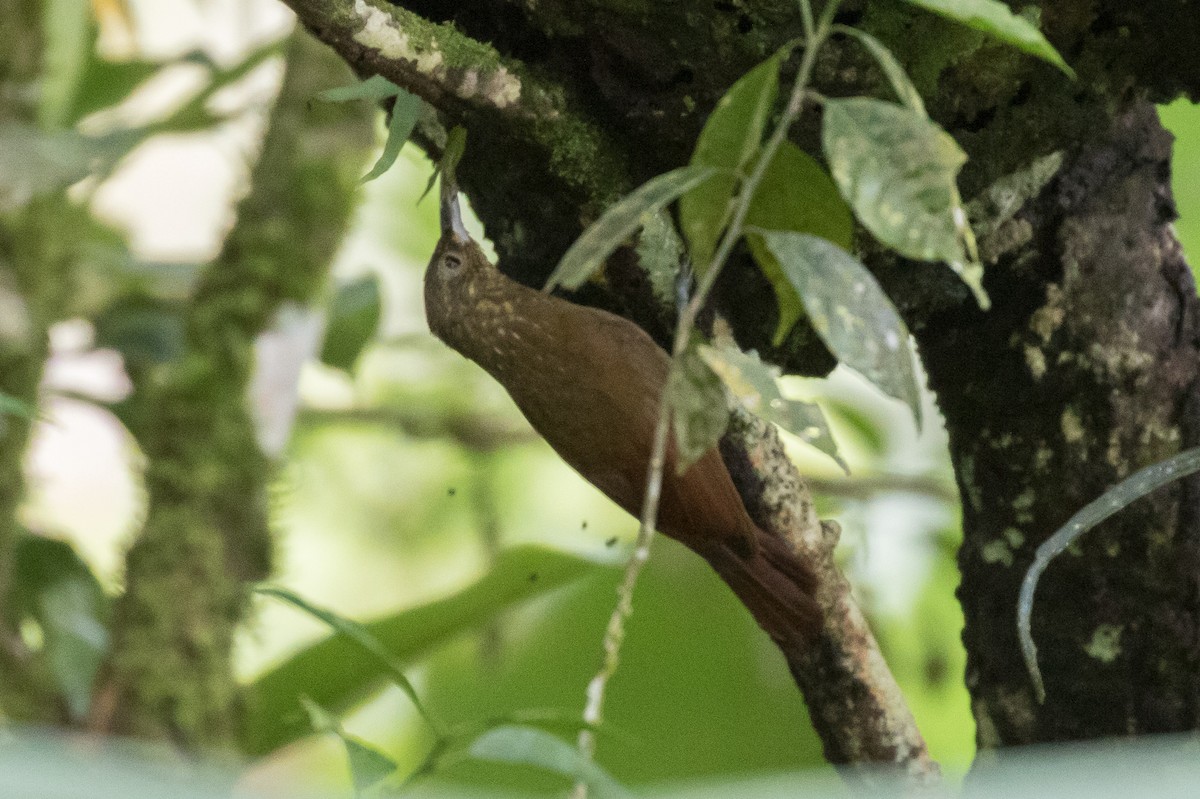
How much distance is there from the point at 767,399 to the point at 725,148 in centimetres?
14

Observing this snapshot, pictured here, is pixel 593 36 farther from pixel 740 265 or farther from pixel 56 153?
pixel 56 153

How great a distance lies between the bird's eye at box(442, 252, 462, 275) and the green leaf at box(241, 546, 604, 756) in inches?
15.8

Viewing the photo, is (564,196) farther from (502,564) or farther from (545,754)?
(502,564)

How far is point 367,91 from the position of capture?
0.88 metres

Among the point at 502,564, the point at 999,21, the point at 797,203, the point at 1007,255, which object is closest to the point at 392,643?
the point at 502,564

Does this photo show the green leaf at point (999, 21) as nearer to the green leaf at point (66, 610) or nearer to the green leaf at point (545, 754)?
the green leaf at point (545, 754)

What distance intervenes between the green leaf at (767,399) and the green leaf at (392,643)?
816mm

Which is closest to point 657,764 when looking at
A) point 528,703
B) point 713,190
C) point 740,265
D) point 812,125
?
point 528,703

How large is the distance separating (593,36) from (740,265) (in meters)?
0.23

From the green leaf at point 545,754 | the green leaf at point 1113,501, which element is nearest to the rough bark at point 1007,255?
the green leaf at point 1113,501

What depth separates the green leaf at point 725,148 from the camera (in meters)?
0.65

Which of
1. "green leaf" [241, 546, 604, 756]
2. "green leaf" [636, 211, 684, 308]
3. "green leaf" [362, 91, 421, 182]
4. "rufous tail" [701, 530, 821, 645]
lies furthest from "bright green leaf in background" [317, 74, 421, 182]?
"green leaf" [241, 546, 604, 756]

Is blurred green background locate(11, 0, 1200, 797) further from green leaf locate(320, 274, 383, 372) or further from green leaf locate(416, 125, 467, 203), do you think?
green leaf locate(416, 125, 467, 203)

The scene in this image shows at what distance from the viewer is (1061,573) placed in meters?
1.03
